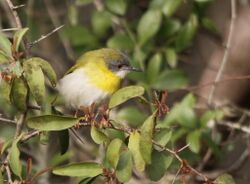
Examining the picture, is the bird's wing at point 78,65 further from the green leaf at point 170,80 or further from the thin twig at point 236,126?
the thin twig at point 236,126

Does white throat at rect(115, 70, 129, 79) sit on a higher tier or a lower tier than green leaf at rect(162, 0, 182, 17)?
lower

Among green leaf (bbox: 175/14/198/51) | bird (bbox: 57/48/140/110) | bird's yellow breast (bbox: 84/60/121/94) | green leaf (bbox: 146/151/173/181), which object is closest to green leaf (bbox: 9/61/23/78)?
green leaf (bbox: 146/151/173/181)

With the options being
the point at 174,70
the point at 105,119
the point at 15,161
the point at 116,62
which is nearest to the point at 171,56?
the point at 174,70

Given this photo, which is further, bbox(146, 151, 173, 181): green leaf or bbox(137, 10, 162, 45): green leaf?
bbox(137, 10, 162, 45): green leaf

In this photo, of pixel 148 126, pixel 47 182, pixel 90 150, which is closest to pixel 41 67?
pixel 148 126

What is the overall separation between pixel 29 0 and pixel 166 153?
96.2 inches

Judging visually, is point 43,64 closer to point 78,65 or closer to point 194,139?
point 78,65

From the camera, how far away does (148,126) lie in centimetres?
203

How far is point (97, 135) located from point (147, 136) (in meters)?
0.17

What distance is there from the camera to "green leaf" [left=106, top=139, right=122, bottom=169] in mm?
2068

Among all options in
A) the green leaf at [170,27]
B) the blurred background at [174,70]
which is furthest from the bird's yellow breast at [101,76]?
the green leaf at [170,27]

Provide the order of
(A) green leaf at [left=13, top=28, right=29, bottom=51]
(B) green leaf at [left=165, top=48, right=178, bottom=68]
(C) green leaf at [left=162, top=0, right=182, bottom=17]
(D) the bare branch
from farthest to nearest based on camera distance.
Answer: (B) green leaf at [left=165, top=48, right=178, bottom=68], (C) green leaf at [left=162, top=0, right=182, bottom=17], (D) the bare branch, (A) green leaf at [left=13, top=28, right=29, bottom=51]

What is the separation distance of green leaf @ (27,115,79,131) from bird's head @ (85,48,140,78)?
4.60 feet

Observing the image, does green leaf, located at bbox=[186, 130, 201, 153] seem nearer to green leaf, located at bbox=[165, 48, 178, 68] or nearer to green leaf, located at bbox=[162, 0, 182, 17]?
green leaf, located at bbox=[165, 48, 178, 68]
